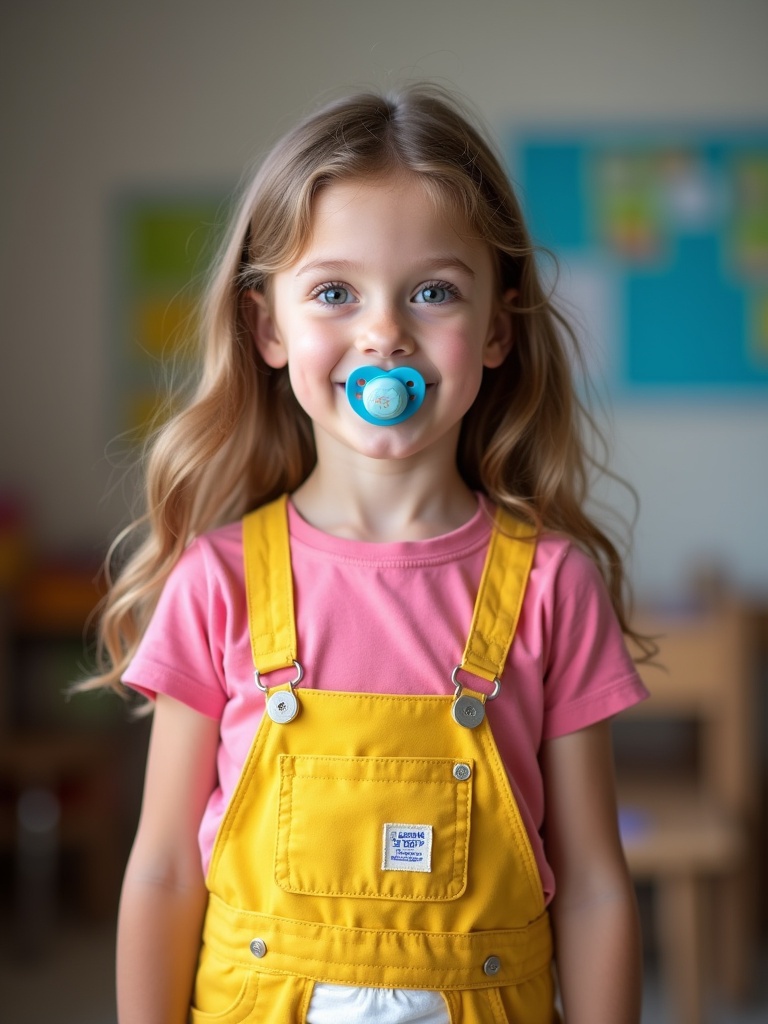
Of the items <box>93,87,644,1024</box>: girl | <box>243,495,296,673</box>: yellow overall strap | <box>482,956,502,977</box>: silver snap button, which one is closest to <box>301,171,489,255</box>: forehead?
<box>93,87,644,1024</box>: girl

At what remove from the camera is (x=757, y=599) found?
312 cm

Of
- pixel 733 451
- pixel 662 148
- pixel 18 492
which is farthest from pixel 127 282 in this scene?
pixel 733 451

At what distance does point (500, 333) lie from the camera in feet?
3.55

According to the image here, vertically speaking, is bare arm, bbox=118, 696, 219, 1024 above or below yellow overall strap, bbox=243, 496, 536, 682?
below

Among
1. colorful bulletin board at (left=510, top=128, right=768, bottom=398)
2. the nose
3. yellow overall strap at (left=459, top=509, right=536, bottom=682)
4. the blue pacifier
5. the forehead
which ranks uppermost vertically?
colorful bulletin board at (left=510, top=128, right=768, bottom=398)

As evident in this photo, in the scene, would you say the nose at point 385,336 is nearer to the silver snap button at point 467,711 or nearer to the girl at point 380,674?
the girl at point 380,674

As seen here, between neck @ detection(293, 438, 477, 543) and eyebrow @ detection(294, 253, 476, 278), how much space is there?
0.55ft

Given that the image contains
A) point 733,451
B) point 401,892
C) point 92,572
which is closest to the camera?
point 401,892

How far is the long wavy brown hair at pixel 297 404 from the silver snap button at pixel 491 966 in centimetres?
32

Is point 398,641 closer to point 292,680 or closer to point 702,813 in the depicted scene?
point 292,680

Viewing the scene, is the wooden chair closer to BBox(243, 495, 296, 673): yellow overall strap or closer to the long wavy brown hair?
the long wavy brown hair

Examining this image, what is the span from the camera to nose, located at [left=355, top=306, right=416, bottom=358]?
929 millimetres

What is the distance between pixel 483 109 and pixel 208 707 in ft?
8.52

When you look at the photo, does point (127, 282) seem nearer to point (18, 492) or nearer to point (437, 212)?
point (18, 492)
